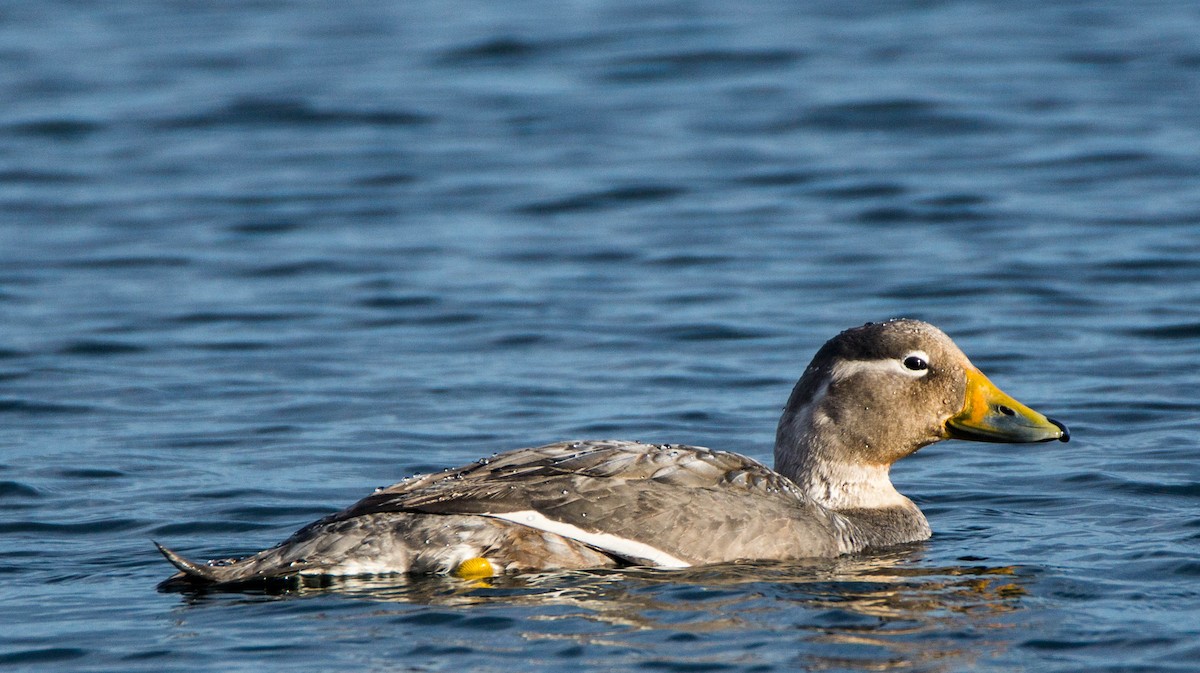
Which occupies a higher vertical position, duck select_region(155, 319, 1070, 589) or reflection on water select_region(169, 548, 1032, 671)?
duck select_region(155, 319, 1070, 589)

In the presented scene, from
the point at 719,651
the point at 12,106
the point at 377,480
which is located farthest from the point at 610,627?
the point at 12,106

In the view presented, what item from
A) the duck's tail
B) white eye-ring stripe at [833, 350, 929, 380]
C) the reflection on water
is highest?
white eye-ring stripe at [833, 350, 929, 380]

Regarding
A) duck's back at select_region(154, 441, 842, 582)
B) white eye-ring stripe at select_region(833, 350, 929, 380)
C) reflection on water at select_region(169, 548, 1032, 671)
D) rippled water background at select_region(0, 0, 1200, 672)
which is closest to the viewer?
reflection on water at select_region(169, 548, 1032, 671)

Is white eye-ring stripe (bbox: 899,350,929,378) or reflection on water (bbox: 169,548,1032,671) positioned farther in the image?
white eye-ring stripe (bbox: 899,350,929,378)

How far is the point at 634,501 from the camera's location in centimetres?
773

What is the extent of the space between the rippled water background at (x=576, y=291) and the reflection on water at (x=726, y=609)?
0.08 feet

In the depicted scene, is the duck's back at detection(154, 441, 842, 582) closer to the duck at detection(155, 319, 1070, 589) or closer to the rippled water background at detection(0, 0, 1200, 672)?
the duck at detection(155, 319, 1070, 589)

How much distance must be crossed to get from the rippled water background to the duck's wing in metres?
0.18

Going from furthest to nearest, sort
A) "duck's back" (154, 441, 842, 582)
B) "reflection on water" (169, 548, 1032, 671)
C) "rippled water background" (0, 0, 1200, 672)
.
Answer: "duck's back" (154, 441, 842, 582)
"rippled water background" (0, 0, 1200, 672)
"reflection on water" (169, 548, 1032, 671)

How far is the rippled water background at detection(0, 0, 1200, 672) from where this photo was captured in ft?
23.9

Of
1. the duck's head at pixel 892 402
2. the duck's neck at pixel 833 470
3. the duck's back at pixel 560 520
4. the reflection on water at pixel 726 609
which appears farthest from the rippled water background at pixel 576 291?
the duck's head at pixel 892 402

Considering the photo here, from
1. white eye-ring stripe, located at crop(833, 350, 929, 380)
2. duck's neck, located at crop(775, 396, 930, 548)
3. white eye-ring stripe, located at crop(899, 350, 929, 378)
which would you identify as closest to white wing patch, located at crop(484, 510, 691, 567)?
duck's neck, located at crop(775, 396, 930, 548)

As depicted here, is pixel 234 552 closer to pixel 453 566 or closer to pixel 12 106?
pixel 453 566

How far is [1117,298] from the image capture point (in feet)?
45.4
